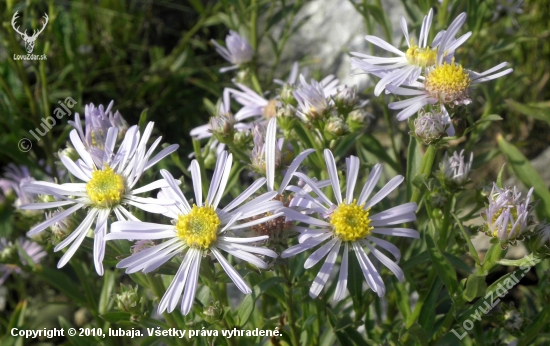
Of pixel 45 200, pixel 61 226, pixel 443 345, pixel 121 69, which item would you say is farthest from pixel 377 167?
pixel 121 69

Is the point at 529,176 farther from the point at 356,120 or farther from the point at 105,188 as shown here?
the point at 105,188

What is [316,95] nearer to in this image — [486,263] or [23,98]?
[486,263]

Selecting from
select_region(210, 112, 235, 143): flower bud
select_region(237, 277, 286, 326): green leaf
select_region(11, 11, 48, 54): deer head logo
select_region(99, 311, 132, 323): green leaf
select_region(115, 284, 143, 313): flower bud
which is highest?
select_region(11, 11, 48, 54): deer head logo

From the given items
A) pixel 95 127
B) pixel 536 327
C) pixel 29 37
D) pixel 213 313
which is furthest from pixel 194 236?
pixel 29 37

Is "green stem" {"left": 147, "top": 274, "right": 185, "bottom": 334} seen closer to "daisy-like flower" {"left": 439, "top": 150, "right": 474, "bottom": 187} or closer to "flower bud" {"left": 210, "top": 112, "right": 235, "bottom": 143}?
"flower bud" {"left": 210, "top": 112, "right": 235, "bottom": 143}

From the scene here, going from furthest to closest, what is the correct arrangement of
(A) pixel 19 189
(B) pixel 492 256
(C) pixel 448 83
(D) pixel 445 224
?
(A) pixel 19 189, (D) pixel 445 224, (C) pixel 448 83, (B) pixel 492 256

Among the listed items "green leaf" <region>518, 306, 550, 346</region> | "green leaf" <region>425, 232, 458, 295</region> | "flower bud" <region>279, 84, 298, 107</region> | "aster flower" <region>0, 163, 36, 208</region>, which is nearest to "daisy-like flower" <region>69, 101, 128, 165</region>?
"aster flower" <region>0, 163, 36, 208</region>
